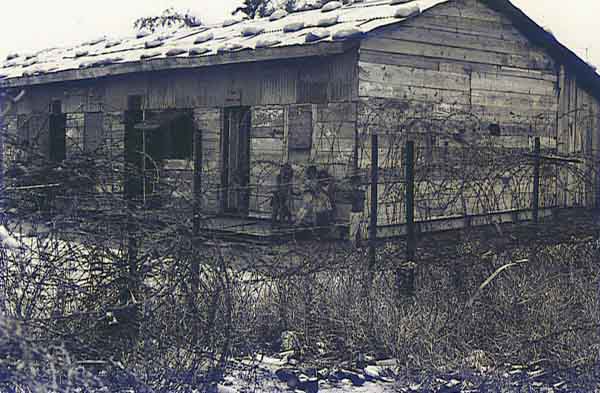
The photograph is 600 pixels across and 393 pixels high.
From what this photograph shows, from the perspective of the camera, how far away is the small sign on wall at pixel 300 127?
39.4 feet

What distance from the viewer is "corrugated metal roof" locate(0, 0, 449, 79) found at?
11555mm

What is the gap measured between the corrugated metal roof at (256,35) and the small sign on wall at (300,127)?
1.01 meters

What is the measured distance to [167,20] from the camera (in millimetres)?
39562

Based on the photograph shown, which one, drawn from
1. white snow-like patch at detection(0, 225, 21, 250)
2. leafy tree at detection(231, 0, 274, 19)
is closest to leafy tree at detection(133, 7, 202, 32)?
leafy tree at detection(231, 0, 274, 19)

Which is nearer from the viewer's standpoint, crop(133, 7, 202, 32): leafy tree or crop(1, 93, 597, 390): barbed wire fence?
crop(1, 93, 597, 390): barbed wire fence

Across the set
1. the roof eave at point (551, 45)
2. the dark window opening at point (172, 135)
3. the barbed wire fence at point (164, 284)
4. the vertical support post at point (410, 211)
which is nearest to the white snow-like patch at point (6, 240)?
the barbed wire fence at point (164, 284)

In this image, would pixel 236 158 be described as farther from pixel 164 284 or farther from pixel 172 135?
pixel 164 284

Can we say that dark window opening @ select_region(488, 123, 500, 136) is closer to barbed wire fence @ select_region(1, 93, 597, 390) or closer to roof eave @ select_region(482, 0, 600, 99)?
roof eave @ select_region(482, 0, 600, 99)

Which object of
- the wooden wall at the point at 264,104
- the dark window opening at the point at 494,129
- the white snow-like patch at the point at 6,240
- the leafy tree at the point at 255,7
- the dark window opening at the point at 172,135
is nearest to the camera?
the white snow-like patch at the point at 6,240

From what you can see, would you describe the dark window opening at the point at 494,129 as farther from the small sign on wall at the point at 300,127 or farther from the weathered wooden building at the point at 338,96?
the small sign on wall at the point at 300,127

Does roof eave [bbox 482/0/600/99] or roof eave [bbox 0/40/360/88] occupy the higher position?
roof eave [bbox 482/0/600/99]

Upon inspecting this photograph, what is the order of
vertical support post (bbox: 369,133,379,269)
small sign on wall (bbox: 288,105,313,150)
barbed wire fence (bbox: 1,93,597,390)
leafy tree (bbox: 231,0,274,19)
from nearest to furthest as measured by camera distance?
barbed wire fence (bbox: 1,93,597,390) < vertical support post (bbox: 369,133,379,269) < small sign on wall (bbox: 288,105,313,150) < leafy tree (bbox: 231,0,274,19)

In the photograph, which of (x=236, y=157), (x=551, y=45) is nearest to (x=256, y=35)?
(x=236, y=157)

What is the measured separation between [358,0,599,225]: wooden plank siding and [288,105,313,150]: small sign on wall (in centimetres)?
88
